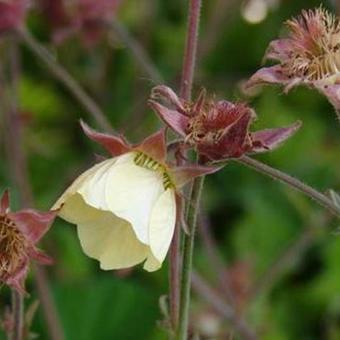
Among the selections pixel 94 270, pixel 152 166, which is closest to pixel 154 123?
pixel 94 270

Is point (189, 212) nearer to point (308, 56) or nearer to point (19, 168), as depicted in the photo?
point (308, 56)

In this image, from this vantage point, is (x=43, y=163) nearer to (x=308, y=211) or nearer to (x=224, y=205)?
(x=224, y=205)

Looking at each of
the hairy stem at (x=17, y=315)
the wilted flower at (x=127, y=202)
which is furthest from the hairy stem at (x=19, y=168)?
the wilted flower at (x=127, y=202)

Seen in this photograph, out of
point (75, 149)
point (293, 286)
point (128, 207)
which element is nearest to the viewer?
point (128, 207)

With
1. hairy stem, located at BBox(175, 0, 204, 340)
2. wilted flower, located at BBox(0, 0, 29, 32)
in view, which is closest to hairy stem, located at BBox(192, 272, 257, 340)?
wilted flower, located at BBox(0, 0, 29, 32)

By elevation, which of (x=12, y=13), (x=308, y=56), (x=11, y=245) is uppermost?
(x=12, y=13)

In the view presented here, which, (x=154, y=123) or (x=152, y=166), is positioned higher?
(x=154, y=123)

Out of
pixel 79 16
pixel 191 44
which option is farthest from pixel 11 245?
pixel 79 16
